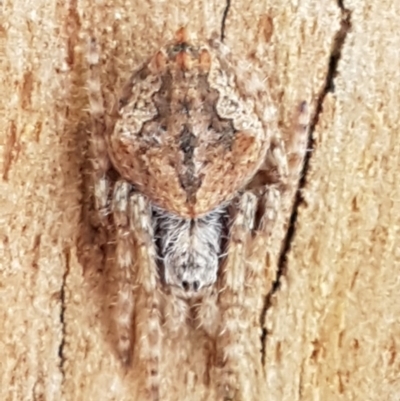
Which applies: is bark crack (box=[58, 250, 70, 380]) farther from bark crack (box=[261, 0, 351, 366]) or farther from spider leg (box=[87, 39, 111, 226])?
bark crack (box=[261, 0, 351, 366])

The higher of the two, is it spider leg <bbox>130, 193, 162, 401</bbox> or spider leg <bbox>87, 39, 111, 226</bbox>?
spider leg <bbox>87, 39, 111, 226</bbox>

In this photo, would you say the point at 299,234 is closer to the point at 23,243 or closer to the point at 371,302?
the point at 371,302

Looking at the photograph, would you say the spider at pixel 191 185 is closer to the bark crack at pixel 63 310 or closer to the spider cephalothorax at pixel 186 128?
the spider cephalothorax at pixel 186 128

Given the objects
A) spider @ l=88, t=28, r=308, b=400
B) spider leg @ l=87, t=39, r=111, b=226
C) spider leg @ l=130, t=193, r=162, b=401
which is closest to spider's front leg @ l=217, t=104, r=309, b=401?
spider @ l=88, t=28, r=308, b=400

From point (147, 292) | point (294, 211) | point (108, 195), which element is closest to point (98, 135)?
point (108, 195)

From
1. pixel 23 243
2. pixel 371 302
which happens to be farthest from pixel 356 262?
pixel 23 243

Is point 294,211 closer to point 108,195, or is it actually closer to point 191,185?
point 191,185
